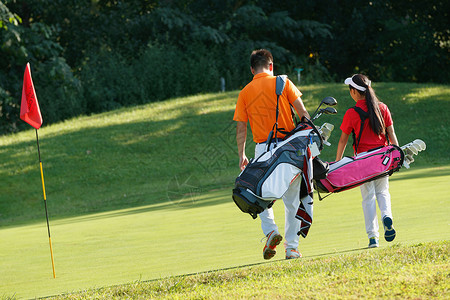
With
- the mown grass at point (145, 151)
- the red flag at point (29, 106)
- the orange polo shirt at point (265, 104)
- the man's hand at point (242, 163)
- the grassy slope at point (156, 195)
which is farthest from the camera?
the mown grass at point (145, 151)

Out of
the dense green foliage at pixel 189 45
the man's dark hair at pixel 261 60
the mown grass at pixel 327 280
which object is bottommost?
the dense green foliage at pixel 189 45

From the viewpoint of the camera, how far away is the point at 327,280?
5375mm

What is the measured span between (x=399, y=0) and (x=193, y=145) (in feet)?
59.6

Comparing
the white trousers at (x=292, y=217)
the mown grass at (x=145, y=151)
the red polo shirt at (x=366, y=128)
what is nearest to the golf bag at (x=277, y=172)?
the white trousers at (x=292, y=217)

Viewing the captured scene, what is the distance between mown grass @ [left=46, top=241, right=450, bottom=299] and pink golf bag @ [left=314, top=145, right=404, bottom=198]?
99 centimetres

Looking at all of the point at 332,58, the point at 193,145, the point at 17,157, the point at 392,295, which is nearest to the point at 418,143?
the point at 392,295

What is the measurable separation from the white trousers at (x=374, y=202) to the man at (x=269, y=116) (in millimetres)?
798

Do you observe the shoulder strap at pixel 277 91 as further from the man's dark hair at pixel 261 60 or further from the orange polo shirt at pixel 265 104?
the man's dark hair at pixel 261 60

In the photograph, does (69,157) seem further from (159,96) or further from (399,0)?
(399,0)

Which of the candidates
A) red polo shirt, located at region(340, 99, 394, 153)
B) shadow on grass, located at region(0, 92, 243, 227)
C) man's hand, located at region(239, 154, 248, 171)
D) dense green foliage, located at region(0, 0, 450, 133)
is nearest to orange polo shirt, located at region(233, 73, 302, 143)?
man's hand, located at region(239, 154, 248, 171)

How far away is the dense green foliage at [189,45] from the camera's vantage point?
29.2 m

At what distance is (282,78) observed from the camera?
22.6ft

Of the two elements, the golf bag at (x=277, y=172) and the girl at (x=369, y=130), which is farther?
the girl at (x=369, y=130)

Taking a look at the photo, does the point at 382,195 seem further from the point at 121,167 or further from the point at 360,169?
the point at 121,167
